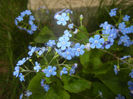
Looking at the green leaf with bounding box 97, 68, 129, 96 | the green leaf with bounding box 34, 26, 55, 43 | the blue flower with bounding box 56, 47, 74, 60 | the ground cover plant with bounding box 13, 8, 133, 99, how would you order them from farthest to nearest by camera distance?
the green leaf with bounding box 34, 26, 55, 43 → the green leaf with bounding box 97, 68, 129, 96 → the ground cover plant with bounding box 13, 8, 133, 99 → the blue flower with bounding box 56, 47, 74, 60

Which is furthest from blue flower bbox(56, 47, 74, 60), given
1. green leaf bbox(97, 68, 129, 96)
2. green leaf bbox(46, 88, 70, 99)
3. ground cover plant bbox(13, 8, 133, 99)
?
green leaf bbox(97, 68, 129, 96)

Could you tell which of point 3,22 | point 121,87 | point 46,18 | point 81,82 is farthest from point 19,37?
point 121,87

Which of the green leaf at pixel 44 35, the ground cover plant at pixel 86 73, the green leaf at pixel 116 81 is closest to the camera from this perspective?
the ground cover plant at pixel 86 73

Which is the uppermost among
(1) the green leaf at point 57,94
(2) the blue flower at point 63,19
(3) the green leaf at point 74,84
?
(2) the blue flower at point 63,19

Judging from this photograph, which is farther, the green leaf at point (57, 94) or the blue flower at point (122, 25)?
the blue flower at point (122, 25)

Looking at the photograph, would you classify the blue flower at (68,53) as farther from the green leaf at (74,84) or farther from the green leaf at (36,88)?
the green leaf at (36,88)

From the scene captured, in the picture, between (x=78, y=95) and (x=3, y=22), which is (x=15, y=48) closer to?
(x=3, y=22)

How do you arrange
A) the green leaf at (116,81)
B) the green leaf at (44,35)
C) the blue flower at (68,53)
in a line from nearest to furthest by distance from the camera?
1. the blue flower at (68,53)
2. the green leaf at (116,81)
3. the green leaf at (44,35)

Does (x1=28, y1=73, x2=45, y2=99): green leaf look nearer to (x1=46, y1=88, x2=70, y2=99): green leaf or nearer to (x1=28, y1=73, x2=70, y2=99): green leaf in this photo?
(x1=28, y1=73, x2=70, y2=99): green leaf

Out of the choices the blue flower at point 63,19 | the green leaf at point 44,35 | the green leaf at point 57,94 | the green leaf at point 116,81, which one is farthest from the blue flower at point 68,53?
the green leaf at point 44,35

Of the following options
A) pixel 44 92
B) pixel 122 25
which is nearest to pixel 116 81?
pixel 122 25

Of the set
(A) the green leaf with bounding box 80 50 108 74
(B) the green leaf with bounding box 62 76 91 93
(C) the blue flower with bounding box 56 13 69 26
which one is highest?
(C) the blue flower with bounding box 56 13 69 26
